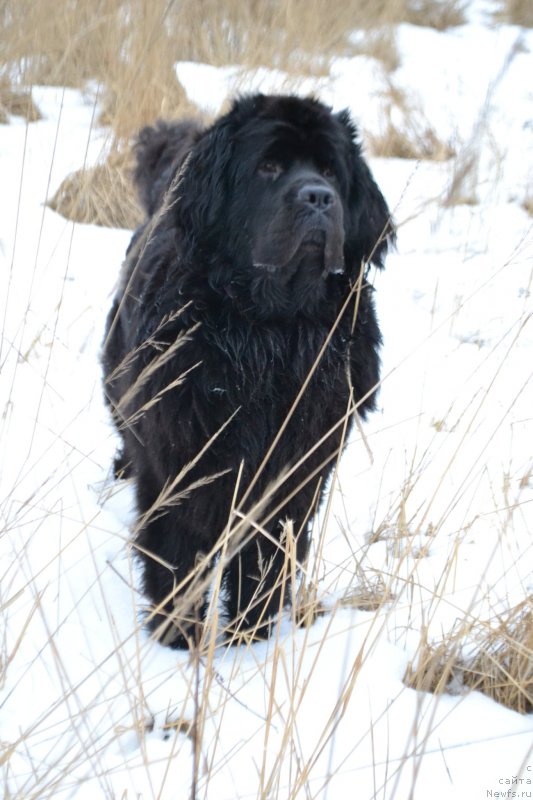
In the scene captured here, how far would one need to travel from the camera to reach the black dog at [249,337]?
2146mm

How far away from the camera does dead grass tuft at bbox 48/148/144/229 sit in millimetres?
4840

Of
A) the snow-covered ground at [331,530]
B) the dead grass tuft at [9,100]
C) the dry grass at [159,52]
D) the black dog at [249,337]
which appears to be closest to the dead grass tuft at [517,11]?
the snow-covered ground at [331,530]

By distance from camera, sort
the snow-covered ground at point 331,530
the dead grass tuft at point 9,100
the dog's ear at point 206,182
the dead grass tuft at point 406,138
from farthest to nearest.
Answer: the dead grass tuft at point 406,138, the dead grass tuft at point 9,100, the dog's ear at point 206,182, the snow-covered ground at point 331,530

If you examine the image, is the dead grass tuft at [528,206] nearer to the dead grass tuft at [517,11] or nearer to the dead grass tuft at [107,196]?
the dead grass tuft at [107,196]

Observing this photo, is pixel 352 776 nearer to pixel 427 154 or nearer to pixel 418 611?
pixel 418 611

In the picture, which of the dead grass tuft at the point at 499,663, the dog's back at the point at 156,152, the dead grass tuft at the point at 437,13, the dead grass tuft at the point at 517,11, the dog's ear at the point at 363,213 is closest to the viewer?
the dead grass tuft at the point at 499,663

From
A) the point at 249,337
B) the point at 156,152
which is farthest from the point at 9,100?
the point at 249,337

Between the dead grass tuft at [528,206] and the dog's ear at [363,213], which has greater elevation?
the dog's ear at [363,213]

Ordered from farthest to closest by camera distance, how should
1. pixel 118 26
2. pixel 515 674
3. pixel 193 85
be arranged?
1. pixel 193 85
2. pixel 118 26
3. pixel 515 674

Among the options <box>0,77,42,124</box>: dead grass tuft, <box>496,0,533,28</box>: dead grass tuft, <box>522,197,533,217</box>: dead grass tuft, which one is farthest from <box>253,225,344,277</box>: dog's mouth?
<box>496,0,533,28</box>: dead grass tuft

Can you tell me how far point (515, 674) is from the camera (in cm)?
190

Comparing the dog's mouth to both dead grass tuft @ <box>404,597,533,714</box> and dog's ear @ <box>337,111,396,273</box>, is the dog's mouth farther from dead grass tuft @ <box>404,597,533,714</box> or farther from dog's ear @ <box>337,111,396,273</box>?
dead grass tuft @ <box>404,597,533,714</box>

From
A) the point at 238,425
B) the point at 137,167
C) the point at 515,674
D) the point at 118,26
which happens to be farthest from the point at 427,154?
the point at 515,674

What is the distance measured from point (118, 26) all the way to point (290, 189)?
3896 mm
